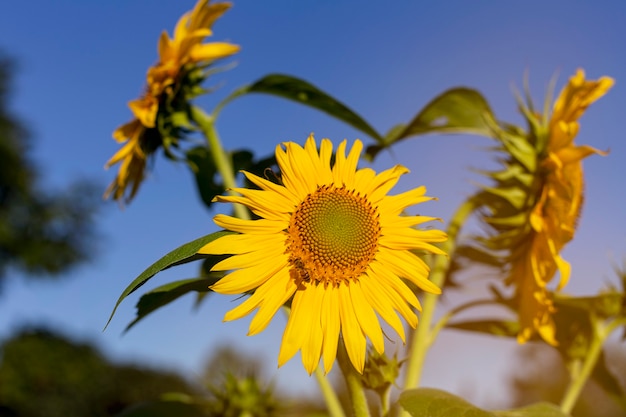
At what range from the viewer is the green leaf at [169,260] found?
0.54m

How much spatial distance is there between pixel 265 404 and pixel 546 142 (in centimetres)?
65

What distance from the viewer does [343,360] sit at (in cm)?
60

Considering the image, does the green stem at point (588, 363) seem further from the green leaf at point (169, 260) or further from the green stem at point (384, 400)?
the green leaf at point (169, 260)

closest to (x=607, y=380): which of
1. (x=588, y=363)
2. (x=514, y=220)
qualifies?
(x=588, y=363)

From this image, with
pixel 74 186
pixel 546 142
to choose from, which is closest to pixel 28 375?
pixel 74 186

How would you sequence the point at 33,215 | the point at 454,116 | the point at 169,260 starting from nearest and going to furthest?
1. the point at 169,260
2. the point at 454,116
3. the point at 33,215

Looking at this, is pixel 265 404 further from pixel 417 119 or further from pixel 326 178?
pixel 326 178

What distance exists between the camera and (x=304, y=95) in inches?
40.7

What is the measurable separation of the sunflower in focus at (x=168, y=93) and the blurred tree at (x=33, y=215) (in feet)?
36.8

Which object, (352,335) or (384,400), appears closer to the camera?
(352,335)

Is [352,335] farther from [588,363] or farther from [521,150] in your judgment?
[588,363]

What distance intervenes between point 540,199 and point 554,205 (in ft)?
0.07

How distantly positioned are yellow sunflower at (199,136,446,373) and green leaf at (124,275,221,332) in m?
0.07

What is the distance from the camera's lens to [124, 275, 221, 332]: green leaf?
65cm
